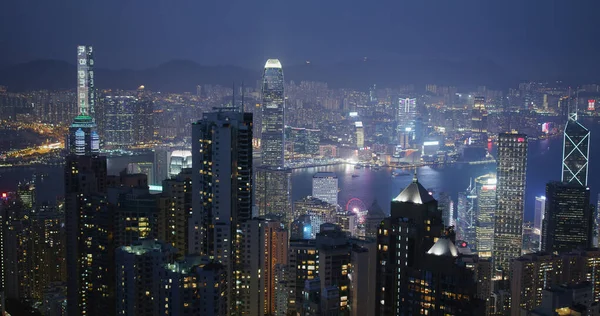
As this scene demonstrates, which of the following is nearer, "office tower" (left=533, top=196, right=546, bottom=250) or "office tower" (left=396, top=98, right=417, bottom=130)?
"office tower" (left=533, top=196, right=546, bottom=250)

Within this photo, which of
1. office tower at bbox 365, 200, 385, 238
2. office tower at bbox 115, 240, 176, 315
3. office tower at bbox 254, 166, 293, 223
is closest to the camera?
office tower at bbox 115, 240, 176, 315

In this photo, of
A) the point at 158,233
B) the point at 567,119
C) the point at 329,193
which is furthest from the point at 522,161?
the point at 158,233

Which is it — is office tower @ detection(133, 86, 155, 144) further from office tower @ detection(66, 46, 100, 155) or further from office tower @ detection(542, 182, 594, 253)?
office tower @ detection(542, 182, 594, 253)

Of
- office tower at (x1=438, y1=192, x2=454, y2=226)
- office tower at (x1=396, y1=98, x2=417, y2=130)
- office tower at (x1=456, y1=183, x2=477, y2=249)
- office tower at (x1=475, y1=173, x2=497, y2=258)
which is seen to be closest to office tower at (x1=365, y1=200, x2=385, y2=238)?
office tower at (x1=438, y1=192, x2=454, y2=226)

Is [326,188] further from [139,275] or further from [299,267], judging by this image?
[139,275]

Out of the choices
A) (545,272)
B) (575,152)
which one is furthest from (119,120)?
(545,272)

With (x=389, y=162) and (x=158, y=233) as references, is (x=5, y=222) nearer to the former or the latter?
(x=158, y=233)
